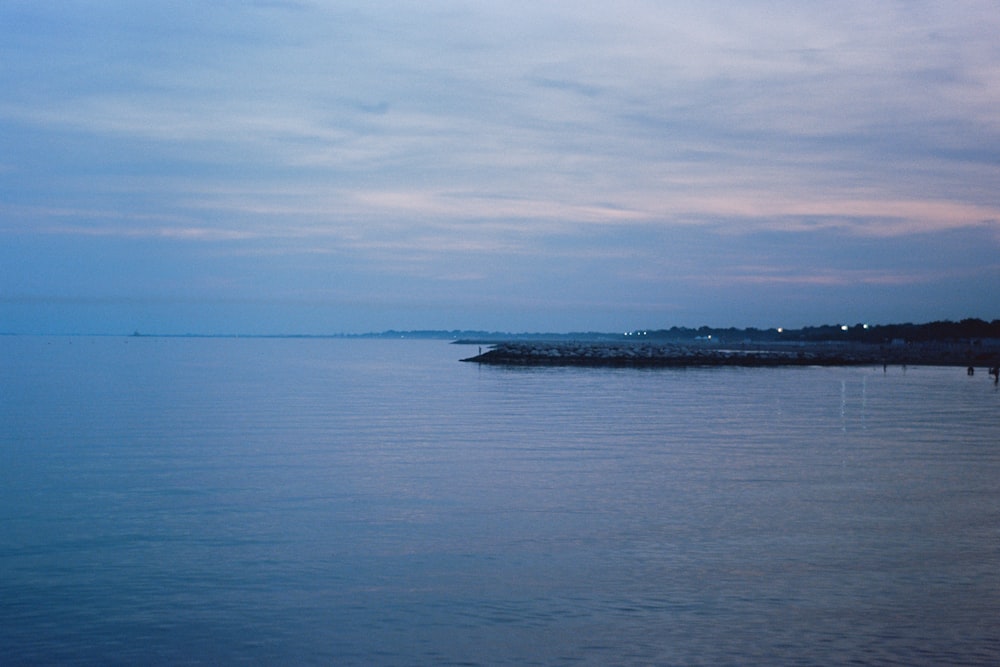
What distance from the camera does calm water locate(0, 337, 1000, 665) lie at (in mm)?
9875

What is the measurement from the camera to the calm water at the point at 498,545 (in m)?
9.88

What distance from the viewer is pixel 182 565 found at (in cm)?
1276

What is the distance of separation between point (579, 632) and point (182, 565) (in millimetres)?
5920

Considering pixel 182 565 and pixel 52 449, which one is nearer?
pixel 182 565

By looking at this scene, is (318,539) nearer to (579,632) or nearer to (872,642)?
(579,632)

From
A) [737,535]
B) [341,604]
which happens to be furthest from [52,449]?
[737,535]

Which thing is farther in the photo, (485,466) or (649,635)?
(485,466)

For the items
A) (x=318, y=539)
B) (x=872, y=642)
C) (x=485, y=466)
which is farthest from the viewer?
(x=485, y=466)

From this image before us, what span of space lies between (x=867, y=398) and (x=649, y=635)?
132 ft

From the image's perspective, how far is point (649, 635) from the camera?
9.98 m

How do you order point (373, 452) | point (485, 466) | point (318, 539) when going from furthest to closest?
point (373, 452) < point (485, 466) < point (318, 539)

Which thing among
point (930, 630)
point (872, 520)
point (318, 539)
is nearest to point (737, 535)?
point (872, 520)

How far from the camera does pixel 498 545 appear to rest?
1391cm

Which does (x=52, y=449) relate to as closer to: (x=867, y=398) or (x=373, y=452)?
(x=373, y=452)
